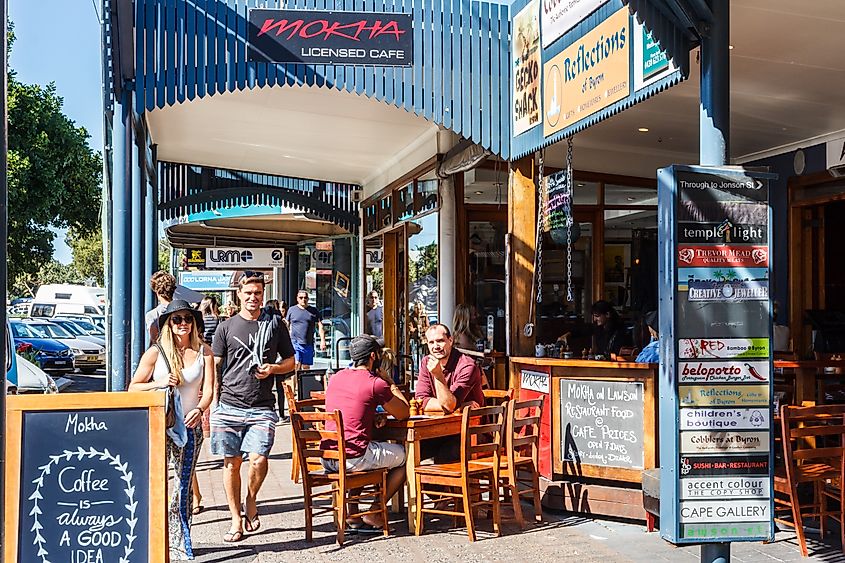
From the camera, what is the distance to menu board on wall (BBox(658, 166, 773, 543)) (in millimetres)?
4344

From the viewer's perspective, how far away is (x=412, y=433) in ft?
20.5

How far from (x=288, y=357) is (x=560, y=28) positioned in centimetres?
318

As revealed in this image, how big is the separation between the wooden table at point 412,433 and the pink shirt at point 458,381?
13.6 inches

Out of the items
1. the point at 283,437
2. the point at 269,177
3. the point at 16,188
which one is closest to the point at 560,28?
the point at 283,437

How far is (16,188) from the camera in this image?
22750 mm

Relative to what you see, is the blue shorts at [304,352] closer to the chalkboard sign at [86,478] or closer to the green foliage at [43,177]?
the chalkboard sign at [86,478]

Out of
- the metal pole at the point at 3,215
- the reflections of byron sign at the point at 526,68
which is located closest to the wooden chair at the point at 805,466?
the reflections of byron sign at the point at 526,68

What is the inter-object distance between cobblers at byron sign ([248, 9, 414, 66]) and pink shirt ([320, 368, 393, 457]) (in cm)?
308

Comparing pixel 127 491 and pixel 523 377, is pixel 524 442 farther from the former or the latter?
pixel 127 491

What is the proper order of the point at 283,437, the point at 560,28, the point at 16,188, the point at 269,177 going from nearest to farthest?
the point at 560,28
the point at 283,437
the point at 269,177
the point at 16,188

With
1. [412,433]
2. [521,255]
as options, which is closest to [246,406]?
[412,433]

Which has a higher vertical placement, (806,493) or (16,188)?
(16,188)

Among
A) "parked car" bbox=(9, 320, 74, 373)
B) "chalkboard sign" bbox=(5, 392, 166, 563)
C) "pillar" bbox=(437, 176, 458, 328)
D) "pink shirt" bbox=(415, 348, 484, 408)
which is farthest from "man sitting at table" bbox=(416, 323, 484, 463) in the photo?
"parked car" bbox=(9, 320, 74, 373)

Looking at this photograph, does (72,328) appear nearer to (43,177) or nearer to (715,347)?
(43,177)
